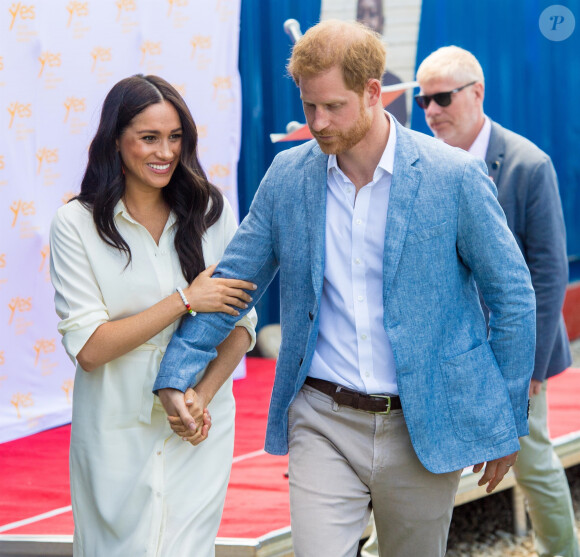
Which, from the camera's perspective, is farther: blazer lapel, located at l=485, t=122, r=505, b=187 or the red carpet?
the red carpet

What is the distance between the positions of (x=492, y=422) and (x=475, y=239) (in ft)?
1.55

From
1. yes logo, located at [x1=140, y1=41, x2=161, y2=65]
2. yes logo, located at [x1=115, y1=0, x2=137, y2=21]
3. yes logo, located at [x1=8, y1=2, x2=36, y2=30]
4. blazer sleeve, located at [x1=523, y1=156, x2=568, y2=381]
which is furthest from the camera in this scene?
yes logo, located at [x1=140, y1=41, x2=161, y2=65]

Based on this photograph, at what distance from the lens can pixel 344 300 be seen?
2443mm

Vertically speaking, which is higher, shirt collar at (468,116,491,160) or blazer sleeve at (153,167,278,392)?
shirt collar at (468,116,491,160)

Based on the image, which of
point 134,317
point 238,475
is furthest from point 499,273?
point 238,475

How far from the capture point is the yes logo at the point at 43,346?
16.7 feet

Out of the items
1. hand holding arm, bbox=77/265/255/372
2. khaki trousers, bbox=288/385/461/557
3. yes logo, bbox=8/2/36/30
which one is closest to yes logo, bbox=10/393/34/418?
yes logo, bbox=8/2/36/30

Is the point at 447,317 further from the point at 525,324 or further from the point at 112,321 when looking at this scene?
Result: the point at 112,321

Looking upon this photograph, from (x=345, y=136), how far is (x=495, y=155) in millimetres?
1354

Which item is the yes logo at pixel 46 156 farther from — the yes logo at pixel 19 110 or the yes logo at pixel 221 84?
the yes logo at pixel 221 84

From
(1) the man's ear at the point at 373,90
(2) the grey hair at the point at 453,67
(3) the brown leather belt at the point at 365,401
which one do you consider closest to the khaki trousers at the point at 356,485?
(3) the brown leather belt at the point at 365,401

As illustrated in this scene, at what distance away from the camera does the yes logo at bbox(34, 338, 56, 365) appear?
508 centimetres

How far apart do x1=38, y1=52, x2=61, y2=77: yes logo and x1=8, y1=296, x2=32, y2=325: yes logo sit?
116 cm

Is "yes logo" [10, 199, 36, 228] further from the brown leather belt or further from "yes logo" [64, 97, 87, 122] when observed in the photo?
the brown leather belt
